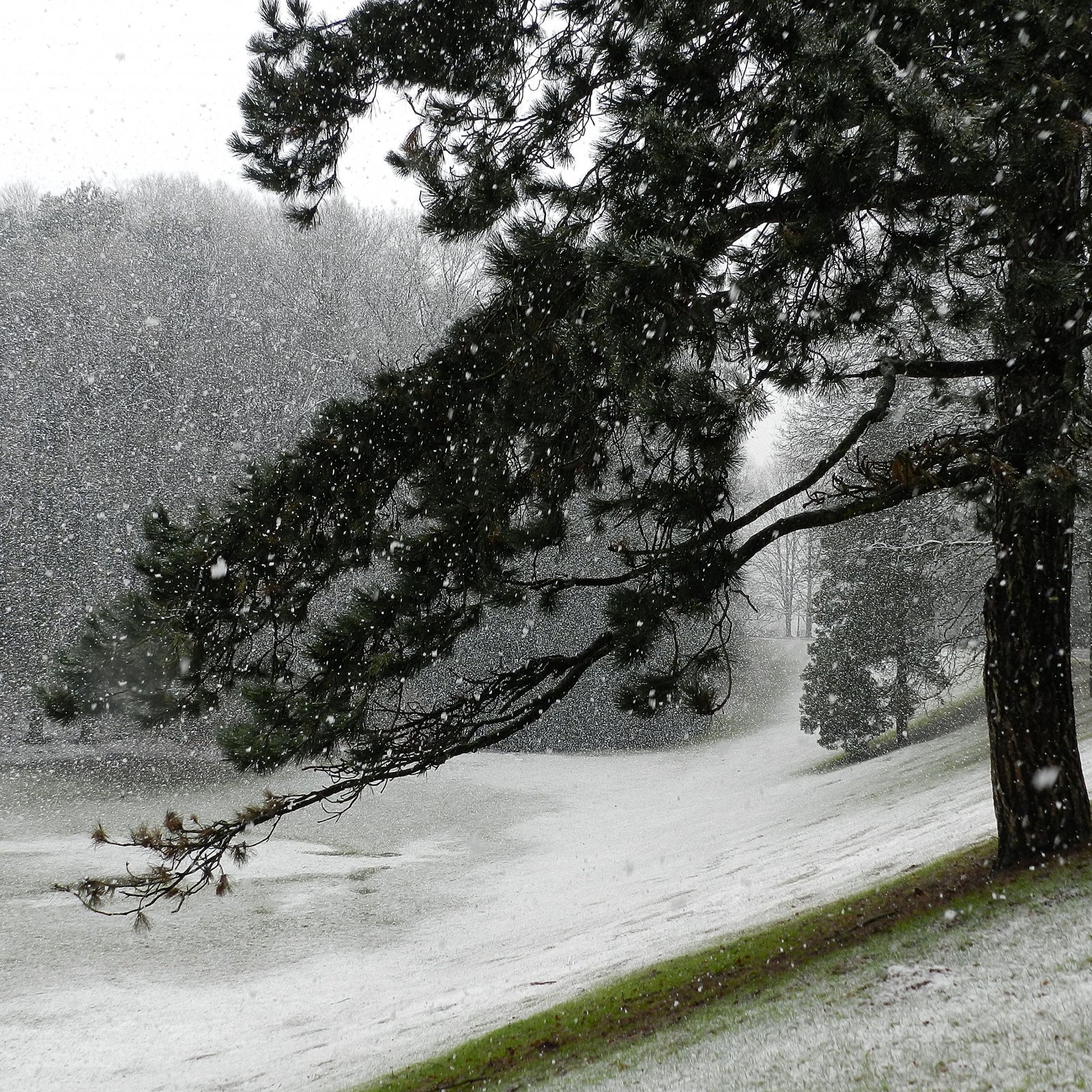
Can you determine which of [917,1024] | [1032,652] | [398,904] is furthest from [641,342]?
[398,904]

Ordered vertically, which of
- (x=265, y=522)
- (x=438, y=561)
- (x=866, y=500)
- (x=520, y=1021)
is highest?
(x=265, y=522)

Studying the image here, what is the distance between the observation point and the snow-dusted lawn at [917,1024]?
299 cm

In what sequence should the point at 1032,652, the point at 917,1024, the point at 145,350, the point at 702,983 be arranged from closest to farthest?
the point at 917,1024 → the point at 702,983 → the point at 1032,652 → the point at 145,350

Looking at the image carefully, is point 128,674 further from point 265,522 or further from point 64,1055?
point 64,1055

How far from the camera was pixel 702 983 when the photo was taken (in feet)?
16.4

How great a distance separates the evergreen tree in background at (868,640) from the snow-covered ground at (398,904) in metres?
1.01

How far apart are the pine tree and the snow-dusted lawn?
122 centimetres

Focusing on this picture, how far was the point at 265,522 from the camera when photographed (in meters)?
4.76

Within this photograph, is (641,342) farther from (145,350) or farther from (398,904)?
(145,350)

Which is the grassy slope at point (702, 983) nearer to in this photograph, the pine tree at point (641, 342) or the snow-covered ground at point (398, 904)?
the pine tree at point (641, 342)

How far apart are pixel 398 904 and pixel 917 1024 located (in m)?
8.53

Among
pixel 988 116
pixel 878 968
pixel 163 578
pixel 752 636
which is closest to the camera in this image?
pixel 988 116

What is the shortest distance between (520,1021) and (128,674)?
10.4 feet

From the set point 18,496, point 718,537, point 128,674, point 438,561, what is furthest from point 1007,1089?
point 18,496
